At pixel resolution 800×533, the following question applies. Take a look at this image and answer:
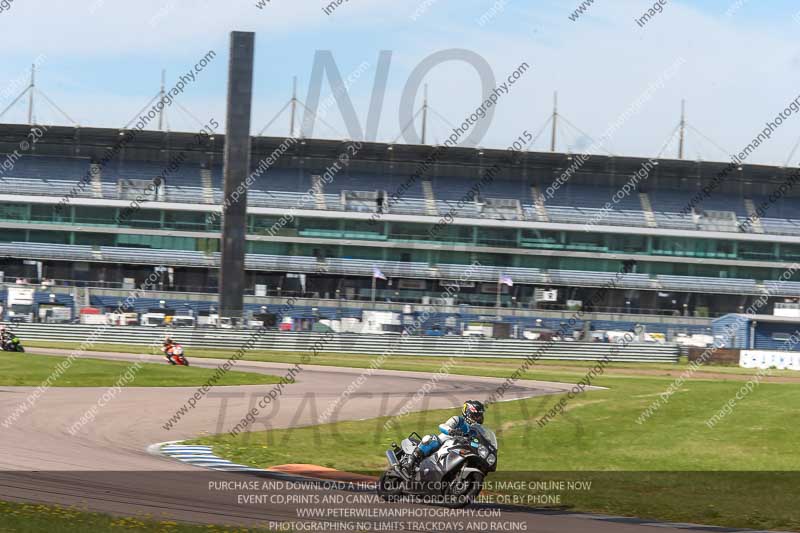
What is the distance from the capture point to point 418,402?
102 feet

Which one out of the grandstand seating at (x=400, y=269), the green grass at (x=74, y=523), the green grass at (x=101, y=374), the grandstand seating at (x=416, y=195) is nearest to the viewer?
the green grass at (x=74, y=523)

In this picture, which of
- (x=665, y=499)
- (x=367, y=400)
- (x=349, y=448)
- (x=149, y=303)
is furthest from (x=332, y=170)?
(x=665, y=499)

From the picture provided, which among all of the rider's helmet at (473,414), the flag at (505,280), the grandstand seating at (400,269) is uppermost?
the grandstand seating at (400,269)

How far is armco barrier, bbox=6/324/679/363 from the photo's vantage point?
174 ft

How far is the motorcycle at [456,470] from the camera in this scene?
13391mm

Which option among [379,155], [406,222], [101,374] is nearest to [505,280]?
[406,222]

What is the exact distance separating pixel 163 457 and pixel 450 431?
690 centimetres

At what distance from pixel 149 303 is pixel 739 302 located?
150ft

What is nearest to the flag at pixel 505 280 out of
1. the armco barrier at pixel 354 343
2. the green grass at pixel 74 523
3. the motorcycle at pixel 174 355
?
the armco barrier at pixel 354 343

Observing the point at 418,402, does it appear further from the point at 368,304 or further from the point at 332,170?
the point at 332,170

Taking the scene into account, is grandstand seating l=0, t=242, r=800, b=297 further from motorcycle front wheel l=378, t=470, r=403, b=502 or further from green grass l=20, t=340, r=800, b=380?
motorcycle front wheel l=378, t=470, r=403, b=502

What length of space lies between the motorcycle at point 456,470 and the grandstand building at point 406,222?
5988cm

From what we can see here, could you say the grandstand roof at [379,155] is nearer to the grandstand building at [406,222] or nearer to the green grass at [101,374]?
the grandstand building at [406,222]

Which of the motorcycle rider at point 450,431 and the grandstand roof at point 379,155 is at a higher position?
the grandstand roof at point 379,155
